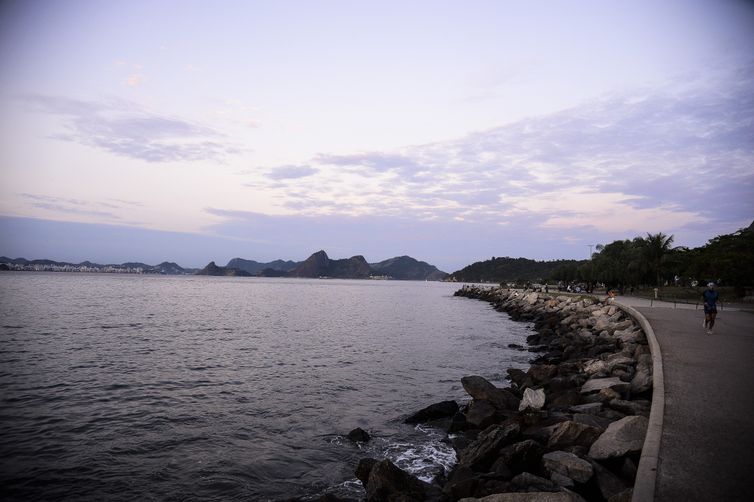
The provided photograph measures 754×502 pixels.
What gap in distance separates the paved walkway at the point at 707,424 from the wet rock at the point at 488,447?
8.63 ft

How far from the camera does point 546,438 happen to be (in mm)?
8156

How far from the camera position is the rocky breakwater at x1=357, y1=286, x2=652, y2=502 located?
6.23m

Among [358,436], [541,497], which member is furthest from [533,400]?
[541,497]

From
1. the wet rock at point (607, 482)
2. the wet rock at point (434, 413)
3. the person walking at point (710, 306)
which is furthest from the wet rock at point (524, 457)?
the person walking at point (710, 306)

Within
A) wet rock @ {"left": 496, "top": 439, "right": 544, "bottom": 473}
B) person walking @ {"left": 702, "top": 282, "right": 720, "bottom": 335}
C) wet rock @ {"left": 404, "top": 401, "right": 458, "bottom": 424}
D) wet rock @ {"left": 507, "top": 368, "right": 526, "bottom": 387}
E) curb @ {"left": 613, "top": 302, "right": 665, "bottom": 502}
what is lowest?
wet rock @ {"left": 404, "top": 401, "right": 458, "bottom": 424}

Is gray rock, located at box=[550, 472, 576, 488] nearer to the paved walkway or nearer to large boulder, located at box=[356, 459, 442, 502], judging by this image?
the paved walkway

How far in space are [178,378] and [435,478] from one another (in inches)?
466

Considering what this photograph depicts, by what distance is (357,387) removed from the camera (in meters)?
16.1

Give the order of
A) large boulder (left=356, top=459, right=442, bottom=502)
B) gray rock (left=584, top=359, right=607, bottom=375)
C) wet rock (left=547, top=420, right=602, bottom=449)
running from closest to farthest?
large boulder (left=356, top=459, right=442, bottom=502)
wet rock (left=547, top=420, right=602, bottom=449)
gray rock (left=584, top=359, right=607, bottom=375)

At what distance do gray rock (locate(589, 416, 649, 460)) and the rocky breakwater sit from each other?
1 centimetres

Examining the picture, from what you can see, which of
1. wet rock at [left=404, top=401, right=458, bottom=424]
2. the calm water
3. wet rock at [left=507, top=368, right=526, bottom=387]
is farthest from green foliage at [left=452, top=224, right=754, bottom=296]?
wet rock at [left=404, top=401, right=458, bottom=424]

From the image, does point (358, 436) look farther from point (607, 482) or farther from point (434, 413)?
point (607, 482)

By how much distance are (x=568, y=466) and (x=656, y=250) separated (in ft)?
197

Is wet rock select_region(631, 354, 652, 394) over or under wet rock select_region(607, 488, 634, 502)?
over
